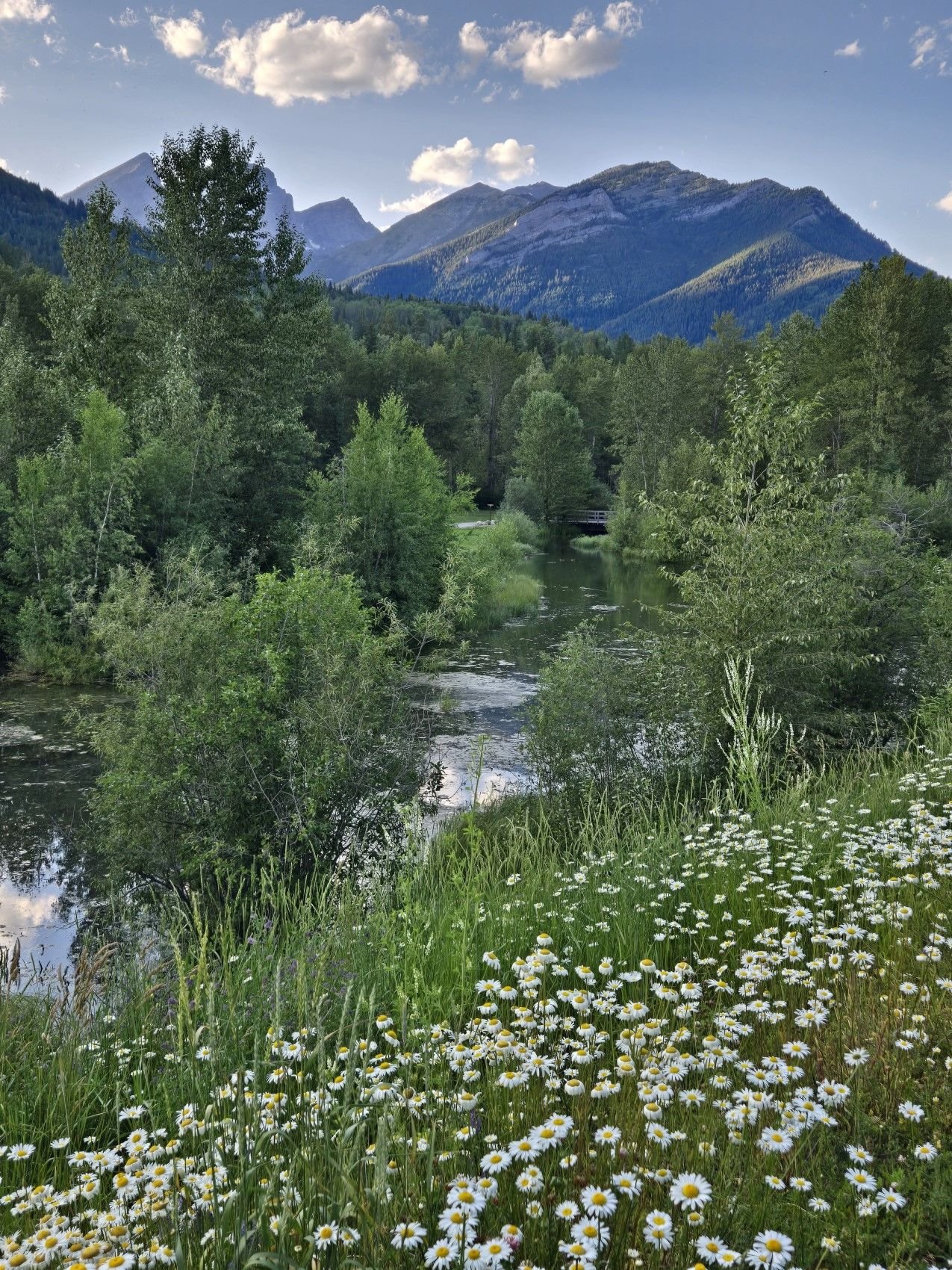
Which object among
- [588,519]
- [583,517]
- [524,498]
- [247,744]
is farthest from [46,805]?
[583,517]

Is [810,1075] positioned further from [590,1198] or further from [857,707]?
[857,707]

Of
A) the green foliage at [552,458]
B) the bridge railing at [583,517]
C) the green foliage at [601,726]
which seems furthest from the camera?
the bridge railing at [583,517]

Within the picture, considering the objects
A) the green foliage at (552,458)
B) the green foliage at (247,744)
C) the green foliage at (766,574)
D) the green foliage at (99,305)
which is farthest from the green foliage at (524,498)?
the green foliage at (247,744)

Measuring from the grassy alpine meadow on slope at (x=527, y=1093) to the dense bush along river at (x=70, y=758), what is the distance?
2.00 metres

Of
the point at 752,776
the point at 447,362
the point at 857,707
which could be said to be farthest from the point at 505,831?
the point at 447,362

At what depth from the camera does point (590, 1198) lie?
6.73ft

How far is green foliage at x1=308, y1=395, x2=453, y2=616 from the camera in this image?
30984mm

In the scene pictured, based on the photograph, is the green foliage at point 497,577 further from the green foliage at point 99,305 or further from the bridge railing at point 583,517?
the bridge railing at point 583,517

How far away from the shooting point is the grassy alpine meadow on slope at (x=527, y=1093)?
209 cm

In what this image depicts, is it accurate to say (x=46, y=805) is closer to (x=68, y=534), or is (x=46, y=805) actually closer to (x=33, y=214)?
(x=68, y=534)

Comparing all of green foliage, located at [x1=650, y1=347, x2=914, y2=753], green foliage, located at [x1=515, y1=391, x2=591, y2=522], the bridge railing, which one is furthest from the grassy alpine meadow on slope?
the bridge railing

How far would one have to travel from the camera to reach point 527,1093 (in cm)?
276

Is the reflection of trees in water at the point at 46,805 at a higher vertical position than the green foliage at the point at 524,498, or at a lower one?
lower

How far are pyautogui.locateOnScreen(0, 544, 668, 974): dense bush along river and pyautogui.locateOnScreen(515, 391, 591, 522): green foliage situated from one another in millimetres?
43826
